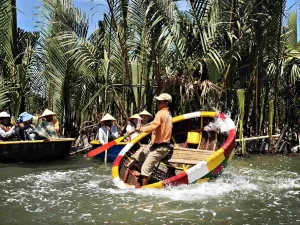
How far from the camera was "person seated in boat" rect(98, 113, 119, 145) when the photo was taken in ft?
36.6

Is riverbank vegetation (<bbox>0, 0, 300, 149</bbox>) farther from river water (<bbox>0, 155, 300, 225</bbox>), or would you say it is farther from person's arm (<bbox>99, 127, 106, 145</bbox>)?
river water (<bbox>0, 155, 300, 225</bbox>)

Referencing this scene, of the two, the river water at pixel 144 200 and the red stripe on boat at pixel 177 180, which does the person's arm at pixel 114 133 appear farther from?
the red stripe on boat at pixel 177 180

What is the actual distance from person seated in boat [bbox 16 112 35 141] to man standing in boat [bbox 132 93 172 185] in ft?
13.7

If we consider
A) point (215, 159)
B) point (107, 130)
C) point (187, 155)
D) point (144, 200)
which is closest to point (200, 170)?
point (215, 159)

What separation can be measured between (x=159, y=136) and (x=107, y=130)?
377 cm

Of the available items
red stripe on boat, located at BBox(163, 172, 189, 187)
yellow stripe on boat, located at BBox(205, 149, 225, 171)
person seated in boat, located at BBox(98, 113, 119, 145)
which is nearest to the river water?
red stripe on boat, located at BBox(163, 172, 189, 187)

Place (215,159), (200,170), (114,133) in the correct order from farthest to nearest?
1. (114,133)
2. (215,159)
3. (200,170)

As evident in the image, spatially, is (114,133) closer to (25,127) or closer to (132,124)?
(132,124)

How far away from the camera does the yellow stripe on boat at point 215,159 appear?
25.1 feet

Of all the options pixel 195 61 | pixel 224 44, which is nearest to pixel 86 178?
pixel 195 61

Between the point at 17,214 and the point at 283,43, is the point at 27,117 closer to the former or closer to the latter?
the point at 17,214

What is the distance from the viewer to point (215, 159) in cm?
776

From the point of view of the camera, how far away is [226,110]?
11.8m

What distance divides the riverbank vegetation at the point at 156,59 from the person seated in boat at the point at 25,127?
1526mm
